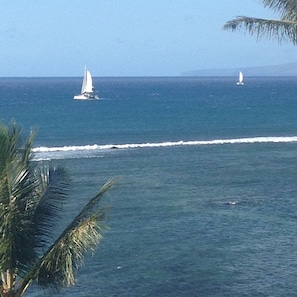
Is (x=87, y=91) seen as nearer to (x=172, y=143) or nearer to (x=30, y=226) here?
(x=172, y=143)

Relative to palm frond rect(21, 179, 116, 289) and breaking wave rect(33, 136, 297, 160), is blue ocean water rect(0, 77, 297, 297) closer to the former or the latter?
breaking wave rect(33, 136, 297, 160)

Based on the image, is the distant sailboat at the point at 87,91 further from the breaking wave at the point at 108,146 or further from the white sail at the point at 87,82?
the breaking wave at the point at 108,146

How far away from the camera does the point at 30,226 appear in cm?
1373

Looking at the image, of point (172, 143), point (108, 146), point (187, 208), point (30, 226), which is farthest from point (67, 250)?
point (172, 143)

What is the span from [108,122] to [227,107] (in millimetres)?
38161

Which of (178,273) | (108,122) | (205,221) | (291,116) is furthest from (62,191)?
(291,116)

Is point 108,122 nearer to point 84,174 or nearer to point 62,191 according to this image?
point 84,174

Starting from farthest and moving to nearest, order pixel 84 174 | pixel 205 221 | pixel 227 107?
pixel 227 107 < pixel 84 174 < pixel 205 221

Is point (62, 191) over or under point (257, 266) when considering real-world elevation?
over

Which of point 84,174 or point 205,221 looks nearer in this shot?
point 205,221

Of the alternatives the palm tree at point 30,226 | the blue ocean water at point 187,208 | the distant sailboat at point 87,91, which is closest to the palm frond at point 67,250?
the palm tree at point 30,226

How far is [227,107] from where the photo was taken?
128750mm

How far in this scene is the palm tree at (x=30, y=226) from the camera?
43.4 ft

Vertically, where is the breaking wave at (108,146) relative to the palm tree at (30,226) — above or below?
below
